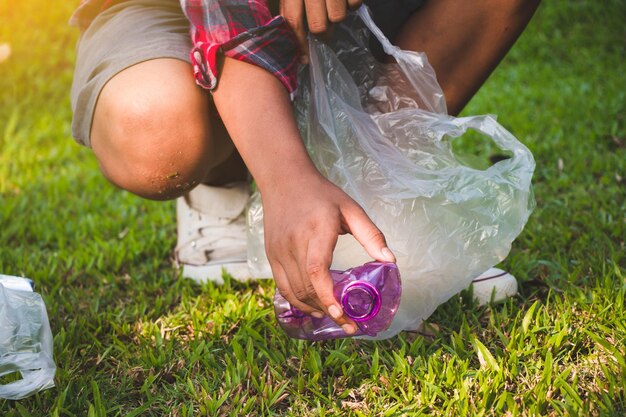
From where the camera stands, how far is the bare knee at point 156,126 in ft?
4.30

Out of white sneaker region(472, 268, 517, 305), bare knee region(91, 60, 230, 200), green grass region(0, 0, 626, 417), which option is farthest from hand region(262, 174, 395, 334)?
white sneaker region(472, 268, 517, 305)

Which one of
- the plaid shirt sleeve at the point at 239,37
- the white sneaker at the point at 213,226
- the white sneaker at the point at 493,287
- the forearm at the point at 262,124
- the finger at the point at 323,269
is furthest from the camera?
the white sneaker at the point at 213,226

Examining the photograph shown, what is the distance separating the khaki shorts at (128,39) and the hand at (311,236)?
1.61ft

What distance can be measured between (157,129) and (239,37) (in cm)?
27

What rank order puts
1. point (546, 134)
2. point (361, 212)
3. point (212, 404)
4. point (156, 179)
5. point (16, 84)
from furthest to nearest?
1. point (16, 84)
2. point (546, 134)
3. point (156, 179)
4. point (212, 404)
5. point (361, 212)

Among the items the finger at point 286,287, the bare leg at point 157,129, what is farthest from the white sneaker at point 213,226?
the finger at point 286,287

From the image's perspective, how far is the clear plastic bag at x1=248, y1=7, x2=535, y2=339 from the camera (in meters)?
1.25

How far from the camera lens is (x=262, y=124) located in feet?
3.69

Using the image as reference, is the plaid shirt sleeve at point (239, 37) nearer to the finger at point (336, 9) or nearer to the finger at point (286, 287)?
the finger at point (336, 9)

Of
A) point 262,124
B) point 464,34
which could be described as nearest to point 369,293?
point 262,124

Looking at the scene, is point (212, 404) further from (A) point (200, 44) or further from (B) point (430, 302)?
(A) point (200, 44)

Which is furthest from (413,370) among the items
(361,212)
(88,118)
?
(88,118)

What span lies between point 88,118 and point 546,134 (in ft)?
6.22

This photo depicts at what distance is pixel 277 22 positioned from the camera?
1.21 metres
